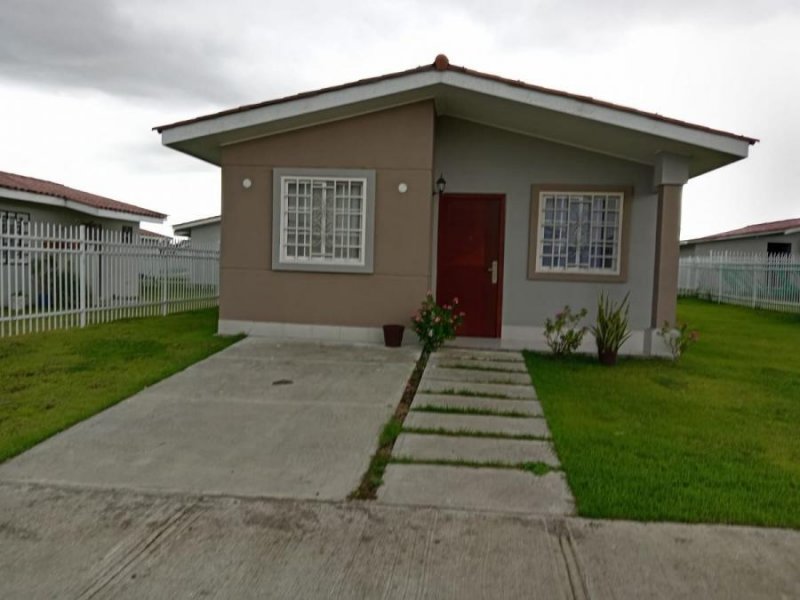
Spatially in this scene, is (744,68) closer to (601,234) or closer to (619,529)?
(601,234)

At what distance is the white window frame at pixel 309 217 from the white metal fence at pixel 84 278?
3858 millimetres

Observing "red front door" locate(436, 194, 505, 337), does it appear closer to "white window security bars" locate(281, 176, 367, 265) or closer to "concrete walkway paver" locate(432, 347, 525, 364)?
"concrete walkway paver" locate(432, 347, 525, 364)

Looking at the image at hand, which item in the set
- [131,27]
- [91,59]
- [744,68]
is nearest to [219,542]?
[131,27]

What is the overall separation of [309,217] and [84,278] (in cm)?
442

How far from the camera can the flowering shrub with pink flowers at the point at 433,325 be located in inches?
339

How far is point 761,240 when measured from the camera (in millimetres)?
27281

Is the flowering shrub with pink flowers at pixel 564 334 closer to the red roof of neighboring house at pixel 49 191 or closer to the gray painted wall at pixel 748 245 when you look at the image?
the red roof of neighboring house at pixel 49 191

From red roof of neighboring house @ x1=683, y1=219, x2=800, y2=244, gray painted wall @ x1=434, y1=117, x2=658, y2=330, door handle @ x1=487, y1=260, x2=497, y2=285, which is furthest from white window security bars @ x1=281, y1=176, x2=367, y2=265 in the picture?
red roof of neighboring house @ x1=683, y1=219, x2=800, y2=244

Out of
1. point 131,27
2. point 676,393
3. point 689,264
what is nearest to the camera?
point 676,393

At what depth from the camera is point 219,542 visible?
3135mm

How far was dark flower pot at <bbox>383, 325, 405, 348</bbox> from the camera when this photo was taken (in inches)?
351

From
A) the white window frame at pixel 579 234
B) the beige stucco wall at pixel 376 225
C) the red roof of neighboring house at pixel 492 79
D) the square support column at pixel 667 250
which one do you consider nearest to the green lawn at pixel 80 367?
the beige stucco wall at pixel 376 225

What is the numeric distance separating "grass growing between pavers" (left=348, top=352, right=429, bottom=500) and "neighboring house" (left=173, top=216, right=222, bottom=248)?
81.2ft

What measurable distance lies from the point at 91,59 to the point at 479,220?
378 inches
